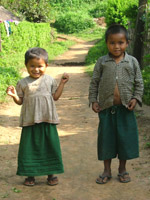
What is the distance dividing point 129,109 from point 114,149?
494 mm

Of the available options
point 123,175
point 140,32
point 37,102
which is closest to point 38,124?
point 37,102

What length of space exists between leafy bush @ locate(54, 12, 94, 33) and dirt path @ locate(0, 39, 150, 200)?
91.2 feet

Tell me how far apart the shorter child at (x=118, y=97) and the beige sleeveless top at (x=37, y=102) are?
568 millimetres

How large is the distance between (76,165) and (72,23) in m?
32.1

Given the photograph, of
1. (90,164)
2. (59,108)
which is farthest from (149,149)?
(59,108)

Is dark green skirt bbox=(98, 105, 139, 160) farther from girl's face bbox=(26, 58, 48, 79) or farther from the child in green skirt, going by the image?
girl's face bbox=(26, 58, 48, 79)

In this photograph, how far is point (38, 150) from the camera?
161 inches

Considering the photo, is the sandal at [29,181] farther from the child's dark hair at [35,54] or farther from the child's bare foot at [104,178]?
the child's dark hair at [35,54]

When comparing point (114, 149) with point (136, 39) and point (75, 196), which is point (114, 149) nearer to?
point (75, 196)

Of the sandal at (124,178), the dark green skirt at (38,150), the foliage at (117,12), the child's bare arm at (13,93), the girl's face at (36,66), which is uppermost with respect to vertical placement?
the foliage at (117,12)

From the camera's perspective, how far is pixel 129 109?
4113 mm

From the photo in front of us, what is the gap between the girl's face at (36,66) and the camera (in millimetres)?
4008

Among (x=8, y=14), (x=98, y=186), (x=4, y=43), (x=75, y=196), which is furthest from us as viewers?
(x=8, y=14)

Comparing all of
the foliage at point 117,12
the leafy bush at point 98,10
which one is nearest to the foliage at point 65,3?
the leafy bush at point 98,10
